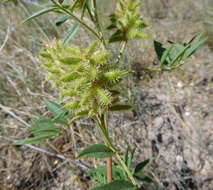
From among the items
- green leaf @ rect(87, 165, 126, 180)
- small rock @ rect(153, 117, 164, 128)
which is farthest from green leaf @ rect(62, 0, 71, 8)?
small rock @ rect(153, 117, 164, 128)

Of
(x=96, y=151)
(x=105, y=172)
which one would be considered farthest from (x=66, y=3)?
(x=105, y=172)

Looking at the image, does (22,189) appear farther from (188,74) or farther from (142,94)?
(188,74)

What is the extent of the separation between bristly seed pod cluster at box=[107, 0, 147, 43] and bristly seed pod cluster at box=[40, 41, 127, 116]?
0.16 metres

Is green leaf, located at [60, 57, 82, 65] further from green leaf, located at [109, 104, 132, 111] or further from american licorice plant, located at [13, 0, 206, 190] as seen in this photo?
green leaf, located at [109, 104, 132, 111]

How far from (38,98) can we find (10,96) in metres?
0.42

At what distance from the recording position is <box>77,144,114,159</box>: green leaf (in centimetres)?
80

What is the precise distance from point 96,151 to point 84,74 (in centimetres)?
33

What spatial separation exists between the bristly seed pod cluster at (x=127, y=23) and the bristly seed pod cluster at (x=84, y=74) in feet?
0.53

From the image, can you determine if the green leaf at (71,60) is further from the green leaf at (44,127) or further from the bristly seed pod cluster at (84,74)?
the green leaf at (44,127)

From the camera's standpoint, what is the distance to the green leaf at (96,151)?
801mm

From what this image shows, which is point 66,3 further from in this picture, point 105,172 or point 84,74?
point 105,172

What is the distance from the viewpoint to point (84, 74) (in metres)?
0.85

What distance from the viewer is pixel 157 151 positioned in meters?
2.10

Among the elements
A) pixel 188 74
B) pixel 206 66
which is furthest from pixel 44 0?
pixel 206 66
